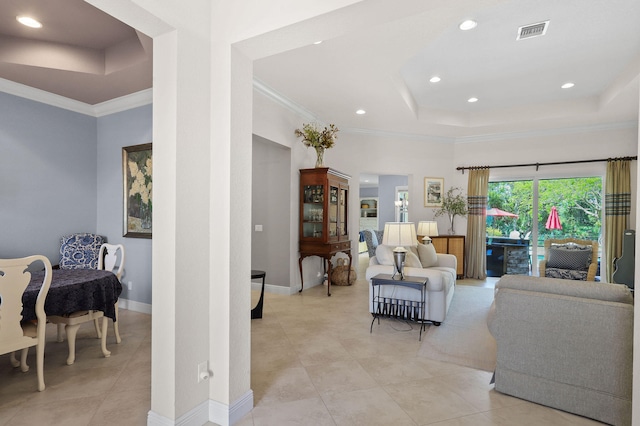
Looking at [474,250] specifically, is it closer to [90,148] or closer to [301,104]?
[301,104]

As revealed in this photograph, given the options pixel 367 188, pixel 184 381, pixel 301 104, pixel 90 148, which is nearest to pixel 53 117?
pixel 90 148

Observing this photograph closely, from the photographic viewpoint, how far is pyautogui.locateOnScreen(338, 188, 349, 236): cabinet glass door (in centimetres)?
559

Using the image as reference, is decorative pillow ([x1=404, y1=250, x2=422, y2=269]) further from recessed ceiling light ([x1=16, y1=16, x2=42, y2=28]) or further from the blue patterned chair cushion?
recessed ceiling light ([x1=16, y1=16, x2=42, y2=28])

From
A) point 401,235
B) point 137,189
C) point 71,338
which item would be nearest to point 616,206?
point 401,235

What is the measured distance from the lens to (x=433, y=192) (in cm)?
688

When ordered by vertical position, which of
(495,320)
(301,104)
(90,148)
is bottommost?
(495,320)

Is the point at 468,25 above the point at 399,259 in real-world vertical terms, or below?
above

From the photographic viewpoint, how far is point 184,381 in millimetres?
1885

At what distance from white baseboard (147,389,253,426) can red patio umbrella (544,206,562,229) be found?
6.43 meters

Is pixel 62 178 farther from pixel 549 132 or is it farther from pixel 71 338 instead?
pixel 549 132

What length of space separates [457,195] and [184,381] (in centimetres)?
625

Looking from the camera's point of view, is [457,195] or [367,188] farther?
[367,188]

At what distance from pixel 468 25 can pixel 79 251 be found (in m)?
5.16

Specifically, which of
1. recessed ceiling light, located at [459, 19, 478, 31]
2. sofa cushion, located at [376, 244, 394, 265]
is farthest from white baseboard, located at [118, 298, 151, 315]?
recessed ceiling light, located at [459, 19, 478, 31]
